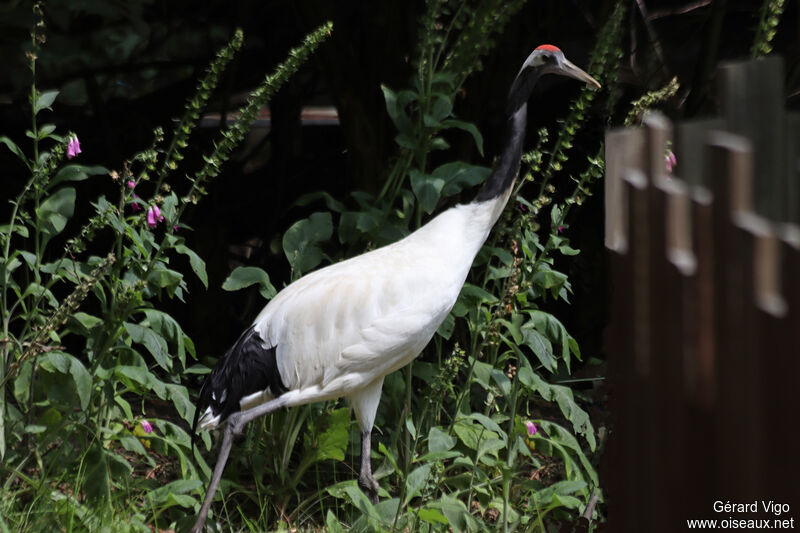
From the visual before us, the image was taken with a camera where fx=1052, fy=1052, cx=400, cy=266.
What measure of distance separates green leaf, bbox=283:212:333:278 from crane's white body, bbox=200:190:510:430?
0.31m

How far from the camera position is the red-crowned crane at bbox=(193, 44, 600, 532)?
327cm

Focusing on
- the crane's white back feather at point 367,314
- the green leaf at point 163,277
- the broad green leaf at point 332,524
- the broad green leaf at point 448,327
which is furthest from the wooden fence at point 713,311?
the broad green leaf at point 448,327

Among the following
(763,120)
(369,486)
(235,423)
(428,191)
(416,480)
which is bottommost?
(369,486)

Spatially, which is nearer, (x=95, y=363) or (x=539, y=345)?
(x=95, y=363)

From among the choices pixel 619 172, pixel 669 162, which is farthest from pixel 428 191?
pixel 619 172

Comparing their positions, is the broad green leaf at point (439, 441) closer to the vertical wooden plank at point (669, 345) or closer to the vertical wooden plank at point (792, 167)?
the vertical wooden plank at point (669, 345)

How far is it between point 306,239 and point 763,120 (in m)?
2.61

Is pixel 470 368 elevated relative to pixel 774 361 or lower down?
lower down

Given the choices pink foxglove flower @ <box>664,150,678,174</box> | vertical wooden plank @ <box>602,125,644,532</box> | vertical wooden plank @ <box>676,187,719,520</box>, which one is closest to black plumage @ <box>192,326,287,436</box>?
pink foxglove flower @ <box>664,150,678,174</box>

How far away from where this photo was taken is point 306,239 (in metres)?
3.72

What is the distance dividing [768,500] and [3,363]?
8.09ft

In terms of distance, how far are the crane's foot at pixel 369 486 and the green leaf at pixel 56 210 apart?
1.26 meters

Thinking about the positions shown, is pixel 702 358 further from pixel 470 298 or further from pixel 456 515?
pixel 470 298

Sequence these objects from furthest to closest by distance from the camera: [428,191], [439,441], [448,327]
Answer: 1. [448,327]
2. [428,191]
3. [439,441]
